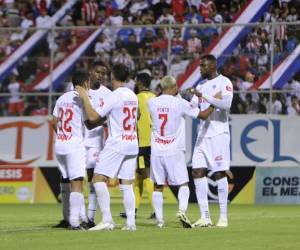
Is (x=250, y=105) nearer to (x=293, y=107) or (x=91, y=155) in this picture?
(x=293, y=107)

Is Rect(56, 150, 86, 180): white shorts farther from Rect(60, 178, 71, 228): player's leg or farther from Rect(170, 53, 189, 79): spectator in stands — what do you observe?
Rect(170, 53, 189, 79): spectator in stands

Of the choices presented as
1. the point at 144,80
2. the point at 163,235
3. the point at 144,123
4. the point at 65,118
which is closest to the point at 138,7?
the point at 144,123

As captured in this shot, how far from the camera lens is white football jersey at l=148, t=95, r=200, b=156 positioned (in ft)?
50.7

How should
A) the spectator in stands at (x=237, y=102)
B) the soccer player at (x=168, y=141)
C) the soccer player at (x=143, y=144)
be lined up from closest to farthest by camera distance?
the soccer player at (x=168, y=141) → the soccer player at (x=143, y=144) → the spectator in stands at (x=237, y=102)

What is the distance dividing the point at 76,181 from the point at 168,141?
5.26ft

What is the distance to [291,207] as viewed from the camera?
838 inches

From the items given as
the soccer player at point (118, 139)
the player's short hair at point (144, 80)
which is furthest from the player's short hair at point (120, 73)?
the player's short hair at point (144, 80)

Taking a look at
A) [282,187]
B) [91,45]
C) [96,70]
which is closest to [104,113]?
[96,70]

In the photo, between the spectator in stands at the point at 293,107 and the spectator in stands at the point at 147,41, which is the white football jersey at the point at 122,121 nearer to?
the spectator in stands at the point at 293,107

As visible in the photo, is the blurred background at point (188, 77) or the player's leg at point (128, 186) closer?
the player's leg at point (128, 186)

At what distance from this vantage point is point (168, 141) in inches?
611

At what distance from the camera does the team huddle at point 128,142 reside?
1438 cm

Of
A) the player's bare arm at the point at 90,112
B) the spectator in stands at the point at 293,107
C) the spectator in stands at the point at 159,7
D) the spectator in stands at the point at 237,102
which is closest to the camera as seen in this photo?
the player's bare arm at the point at 90,112

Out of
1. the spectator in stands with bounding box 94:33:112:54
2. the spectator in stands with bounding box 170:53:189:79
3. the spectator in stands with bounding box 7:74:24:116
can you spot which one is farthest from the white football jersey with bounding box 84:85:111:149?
the spectator in stands with bounding box 7:74:24:116
